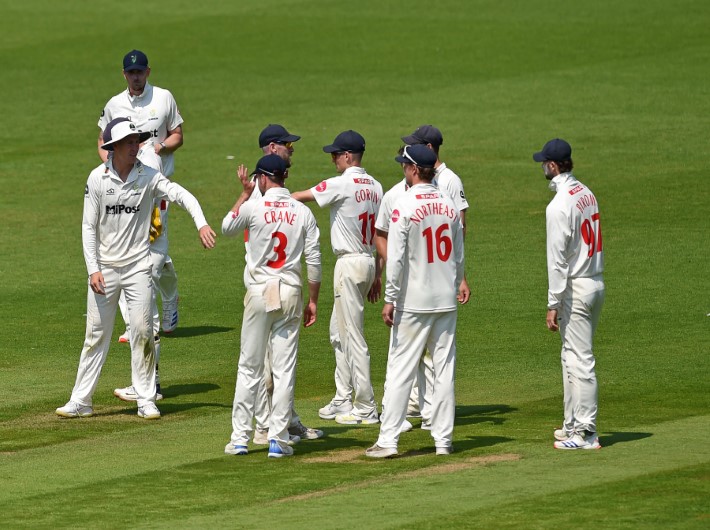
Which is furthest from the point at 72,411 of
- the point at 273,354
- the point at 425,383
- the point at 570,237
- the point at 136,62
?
the point at 570,237

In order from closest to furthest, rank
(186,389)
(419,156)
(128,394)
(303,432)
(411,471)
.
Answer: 1. (411,471)
2. (419,156)
3. (303,432)
4. (128,394)
5. (186,389)

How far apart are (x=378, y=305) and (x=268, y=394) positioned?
6.05 meters

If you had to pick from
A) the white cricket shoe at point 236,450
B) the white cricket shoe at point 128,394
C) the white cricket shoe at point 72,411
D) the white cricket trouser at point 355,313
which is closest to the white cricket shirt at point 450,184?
the white cricket trouser at point 355,313

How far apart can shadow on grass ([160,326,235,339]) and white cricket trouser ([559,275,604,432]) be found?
241 inches

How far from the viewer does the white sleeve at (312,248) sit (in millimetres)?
11484

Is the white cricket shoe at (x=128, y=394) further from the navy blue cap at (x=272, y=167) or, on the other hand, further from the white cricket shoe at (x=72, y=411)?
the navy blue cap at (x=272, y=167)

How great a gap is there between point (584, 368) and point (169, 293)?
21.5 ft

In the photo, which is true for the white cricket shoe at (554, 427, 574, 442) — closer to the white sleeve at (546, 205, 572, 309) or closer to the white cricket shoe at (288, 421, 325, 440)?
the white sleeve at (546, 205, 572, 309)

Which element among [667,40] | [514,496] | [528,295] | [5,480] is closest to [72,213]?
[528,295]

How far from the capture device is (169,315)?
54.6ft

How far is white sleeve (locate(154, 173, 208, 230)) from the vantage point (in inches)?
500

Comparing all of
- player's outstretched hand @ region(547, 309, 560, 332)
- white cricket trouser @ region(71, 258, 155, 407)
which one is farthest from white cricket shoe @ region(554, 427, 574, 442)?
white cricket trouser @ region(71, 258, 155, 407)

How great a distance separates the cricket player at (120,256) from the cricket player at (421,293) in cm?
253

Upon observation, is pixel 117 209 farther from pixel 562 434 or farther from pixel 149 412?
pixel 562 434
